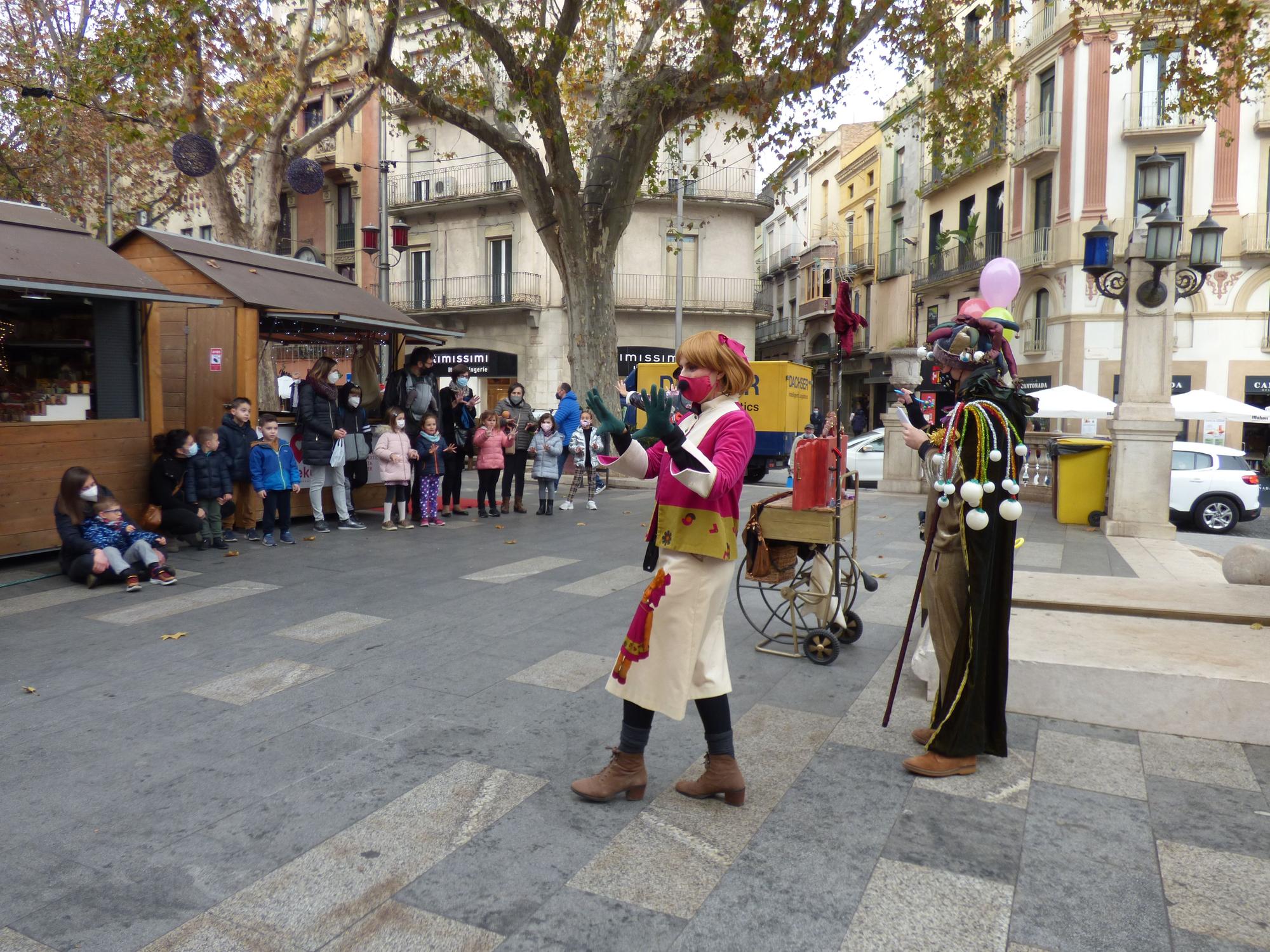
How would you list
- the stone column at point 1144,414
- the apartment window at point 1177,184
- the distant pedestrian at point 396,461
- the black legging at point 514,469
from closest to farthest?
1. the distant pedestrian at point 396,461
2. the stone column at point 1144,414
3. the black legging at point 514,469
4. the apartment window at point 1177,184

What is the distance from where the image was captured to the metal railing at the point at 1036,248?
88.6 feet

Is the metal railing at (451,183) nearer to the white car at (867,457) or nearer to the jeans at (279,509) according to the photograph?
the white car at (867,457)

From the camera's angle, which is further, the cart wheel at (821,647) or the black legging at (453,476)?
the black legging at (453,476)

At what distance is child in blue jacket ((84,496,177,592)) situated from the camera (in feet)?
25.5

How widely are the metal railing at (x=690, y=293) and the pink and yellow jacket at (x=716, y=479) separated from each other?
28.4 metres

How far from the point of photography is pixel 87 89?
1425cm

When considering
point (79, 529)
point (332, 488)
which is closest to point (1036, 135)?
point (332, 488)

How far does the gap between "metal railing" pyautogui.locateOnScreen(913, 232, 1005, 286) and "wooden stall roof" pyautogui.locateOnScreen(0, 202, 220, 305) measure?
25.6 metres

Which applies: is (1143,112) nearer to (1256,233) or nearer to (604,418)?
(1256,233)

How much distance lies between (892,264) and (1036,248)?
11690mm

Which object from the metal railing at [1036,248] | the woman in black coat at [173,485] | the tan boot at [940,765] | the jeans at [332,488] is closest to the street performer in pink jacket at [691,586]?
the tan boot at [940,765]

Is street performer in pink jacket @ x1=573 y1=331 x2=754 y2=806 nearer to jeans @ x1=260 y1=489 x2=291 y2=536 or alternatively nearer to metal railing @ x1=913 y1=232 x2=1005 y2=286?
jeans @ x1=260 y1=489 x2=291 y2=536

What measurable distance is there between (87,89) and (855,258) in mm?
34519

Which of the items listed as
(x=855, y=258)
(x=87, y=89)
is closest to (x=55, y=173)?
(x=87, y=89)
